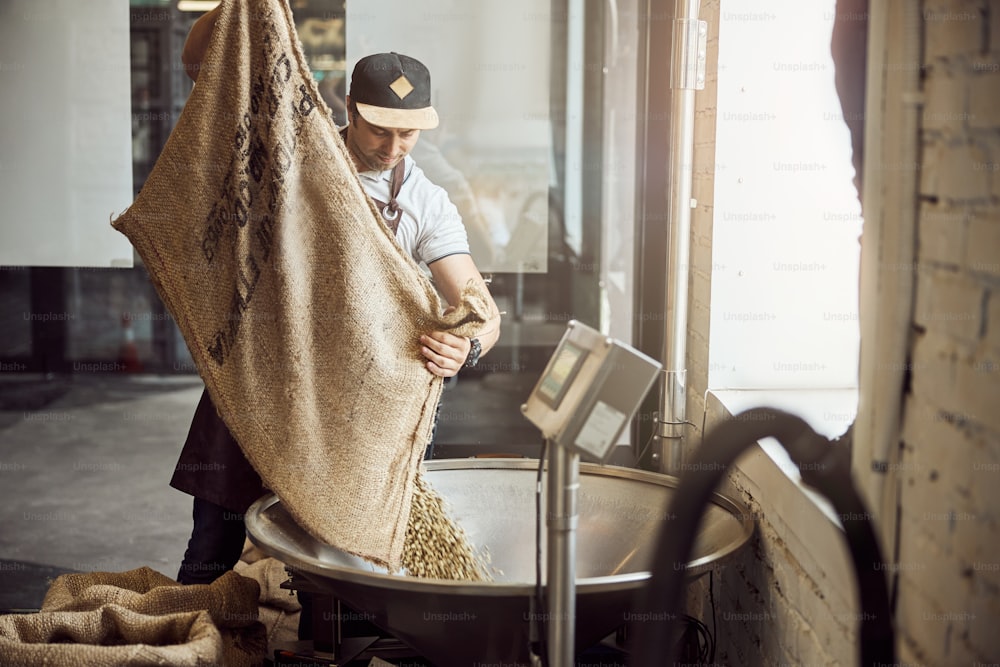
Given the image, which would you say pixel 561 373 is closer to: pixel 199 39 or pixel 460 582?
pixel 460 582

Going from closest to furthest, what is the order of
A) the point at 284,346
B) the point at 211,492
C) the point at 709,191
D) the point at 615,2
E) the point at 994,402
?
1. the point at 994,402
2. the point at 284,346
3. the point at 211,492
4. the point at 709,191
5. the point at 615,2

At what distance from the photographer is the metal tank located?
1.39m

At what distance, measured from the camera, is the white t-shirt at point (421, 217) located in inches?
87.0

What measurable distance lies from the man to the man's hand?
0.22m

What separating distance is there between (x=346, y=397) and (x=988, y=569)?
3.23 ft

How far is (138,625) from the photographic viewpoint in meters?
1.91

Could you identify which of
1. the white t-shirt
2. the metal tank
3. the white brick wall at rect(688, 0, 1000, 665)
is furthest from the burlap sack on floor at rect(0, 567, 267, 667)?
the white brick wall at rect(688, 0, 1000, 665)

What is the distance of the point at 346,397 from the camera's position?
5.52 feet

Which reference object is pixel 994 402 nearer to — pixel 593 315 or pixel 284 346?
pixel 284 346

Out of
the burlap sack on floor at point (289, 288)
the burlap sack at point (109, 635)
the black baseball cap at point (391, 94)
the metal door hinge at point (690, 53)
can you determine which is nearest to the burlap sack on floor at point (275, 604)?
the burlap sack at point (109, 635)

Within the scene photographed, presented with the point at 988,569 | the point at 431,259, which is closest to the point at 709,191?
the point at 431,259

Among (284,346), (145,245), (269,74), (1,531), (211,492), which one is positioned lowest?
(1,531)

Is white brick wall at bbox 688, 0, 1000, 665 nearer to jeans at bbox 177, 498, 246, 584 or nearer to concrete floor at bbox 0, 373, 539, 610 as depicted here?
jeans at bbox 177, 498, 246, 584

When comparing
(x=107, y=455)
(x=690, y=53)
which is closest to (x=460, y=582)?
(x=690, y=53)
